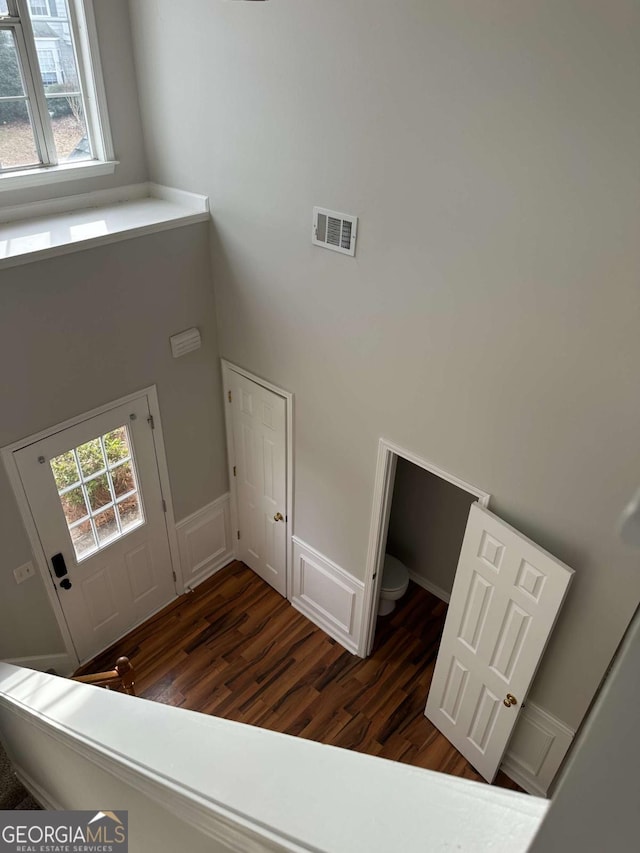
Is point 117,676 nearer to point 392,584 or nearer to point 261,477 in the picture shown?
point 261,477

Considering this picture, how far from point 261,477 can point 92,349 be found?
1.79 meters

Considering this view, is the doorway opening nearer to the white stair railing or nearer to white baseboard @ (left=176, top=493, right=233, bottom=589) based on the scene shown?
white baseboard @ (left=176, top=493, right=233, bottom=589)

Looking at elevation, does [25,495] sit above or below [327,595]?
above

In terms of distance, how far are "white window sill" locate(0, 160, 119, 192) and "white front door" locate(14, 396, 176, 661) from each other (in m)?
1.68

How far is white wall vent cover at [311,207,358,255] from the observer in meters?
3.39

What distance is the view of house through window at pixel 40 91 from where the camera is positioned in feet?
12.3

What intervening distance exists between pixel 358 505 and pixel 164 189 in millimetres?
2875

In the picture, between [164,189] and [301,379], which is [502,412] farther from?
[164,189]

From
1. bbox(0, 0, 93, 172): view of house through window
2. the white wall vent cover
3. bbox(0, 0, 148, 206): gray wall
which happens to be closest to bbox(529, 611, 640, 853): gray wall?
the white wall vent cover

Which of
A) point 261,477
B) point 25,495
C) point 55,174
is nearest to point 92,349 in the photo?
point 25,495

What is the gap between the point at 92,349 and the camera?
393 centimetres

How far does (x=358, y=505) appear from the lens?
424 centimetres

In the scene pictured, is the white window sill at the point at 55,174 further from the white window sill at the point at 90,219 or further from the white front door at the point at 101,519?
the white front door at the point at 101,519

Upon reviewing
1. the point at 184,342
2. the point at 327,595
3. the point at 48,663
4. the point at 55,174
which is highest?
the point at 55,174
